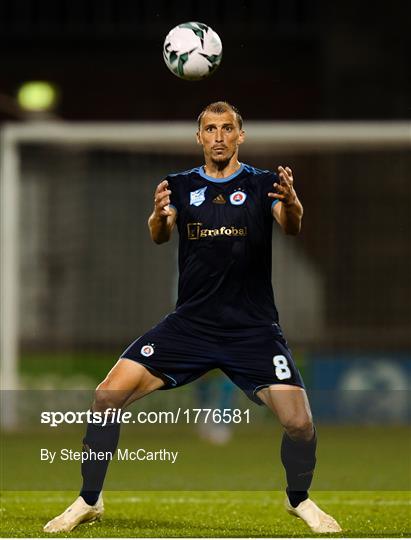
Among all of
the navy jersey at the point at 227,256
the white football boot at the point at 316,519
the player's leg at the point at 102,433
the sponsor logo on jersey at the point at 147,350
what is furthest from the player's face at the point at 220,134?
the white football boot at the point at 316,519

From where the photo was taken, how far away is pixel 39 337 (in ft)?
52.2

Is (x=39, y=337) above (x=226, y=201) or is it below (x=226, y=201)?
below

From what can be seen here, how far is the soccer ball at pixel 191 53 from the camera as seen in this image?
24.1ft

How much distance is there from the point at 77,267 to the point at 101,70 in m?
6.10

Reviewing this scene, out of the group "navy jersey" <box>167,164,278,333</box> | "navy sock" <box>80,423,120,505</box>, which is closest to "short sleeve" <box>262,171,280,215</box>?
"navy jersey" <box>167,164,278,333</box>

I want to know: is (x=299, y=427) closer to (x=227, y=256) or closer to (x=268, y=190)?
(x=227, y=256)

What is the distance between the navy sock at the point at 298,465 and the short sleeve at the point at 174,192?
125 centimetres

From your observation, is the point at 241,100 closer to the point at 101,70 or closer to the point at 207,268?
the point at 101,70

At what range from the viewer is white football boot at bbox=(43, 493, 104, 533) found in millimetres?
6617

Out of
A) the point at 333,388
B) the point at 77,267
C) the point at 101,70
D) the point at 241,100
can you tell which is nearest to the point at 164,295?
the point at 77,267

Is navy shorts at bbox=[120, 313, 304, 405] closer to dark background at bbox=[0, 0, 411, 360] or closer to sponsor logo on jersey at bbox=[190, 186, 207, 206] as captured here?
sponsor logo on jersey at bbox=[190, 186, 207, 206]

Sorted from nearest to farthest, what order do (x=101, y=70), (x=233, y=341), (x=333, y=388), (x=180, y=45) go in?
1. (x=233, y=341)
2. (x=180, y=45)
3. (x=333, y=388)
4. (x=101, y=70)

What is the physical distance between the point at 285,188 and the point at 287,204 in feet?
0.41

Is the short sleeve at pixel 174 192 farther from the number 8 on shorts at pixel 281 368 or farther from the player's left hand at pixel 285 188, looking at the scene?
the number 8 on shorts at pixel 281 368
